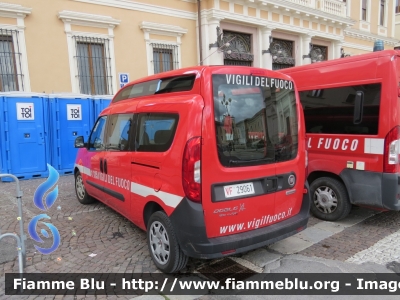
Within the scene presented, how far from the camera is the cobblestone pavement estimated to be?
11.3 feet

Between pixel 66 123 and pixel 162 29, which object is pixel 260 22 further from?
pixel 66 123

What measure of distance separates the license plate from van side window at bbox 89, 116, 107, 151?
2443 millimetres

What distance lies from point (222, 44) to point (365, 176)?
8899 mm

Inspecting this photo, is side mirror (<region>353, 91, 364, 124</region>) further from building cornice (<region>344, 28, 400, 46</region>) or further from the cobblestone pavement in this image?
building cornice (<region>344, 28, 400, 46</region>)

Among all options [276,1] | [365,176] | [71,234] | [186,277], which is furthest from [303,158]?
[276,1]

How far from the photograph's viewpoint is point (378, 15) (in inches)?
795

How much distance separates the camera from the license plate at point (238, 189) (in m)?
2.87

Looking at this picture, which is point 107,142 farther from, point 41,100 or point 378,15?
point 378,15

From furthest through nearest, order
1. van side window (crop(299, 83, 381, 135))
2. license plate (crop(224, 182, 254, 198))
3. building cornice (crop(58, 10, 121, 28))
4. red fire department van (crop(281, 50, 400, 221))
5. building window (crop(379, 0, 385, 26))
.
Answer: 1. building window (crop(379, 0, 385, 26))
2. building cornice (crop(58, 10, 121, 28))
3. van side window (crop(299, 83, 381, 135))
4. red fire department van (crop(281, 50, 400, 221))
5. license plate (crop(224, 182, 254, 198))

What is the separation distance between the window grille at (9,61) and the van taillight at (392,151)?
9.09 meters

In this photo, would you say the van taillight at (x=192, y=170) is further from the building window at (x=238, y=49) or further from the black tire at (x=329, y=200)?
the building window at (x=238, y=49)

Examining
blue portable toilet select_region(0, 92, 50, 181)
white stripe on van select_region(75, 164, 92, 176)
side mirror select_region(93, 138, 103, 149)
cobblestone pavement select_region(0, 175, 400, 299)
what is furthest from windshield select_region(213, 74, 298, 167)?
blue portable toilet select_region(0, 92, 50, 181)

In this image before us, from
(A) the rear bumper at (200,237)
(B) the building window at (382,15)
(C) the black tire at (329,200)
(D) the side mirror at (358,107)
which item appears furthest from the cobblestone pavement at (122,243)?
(B) the building window at (382,15)

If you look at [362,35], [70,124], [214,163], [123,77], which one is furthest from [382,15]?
[214,163]
